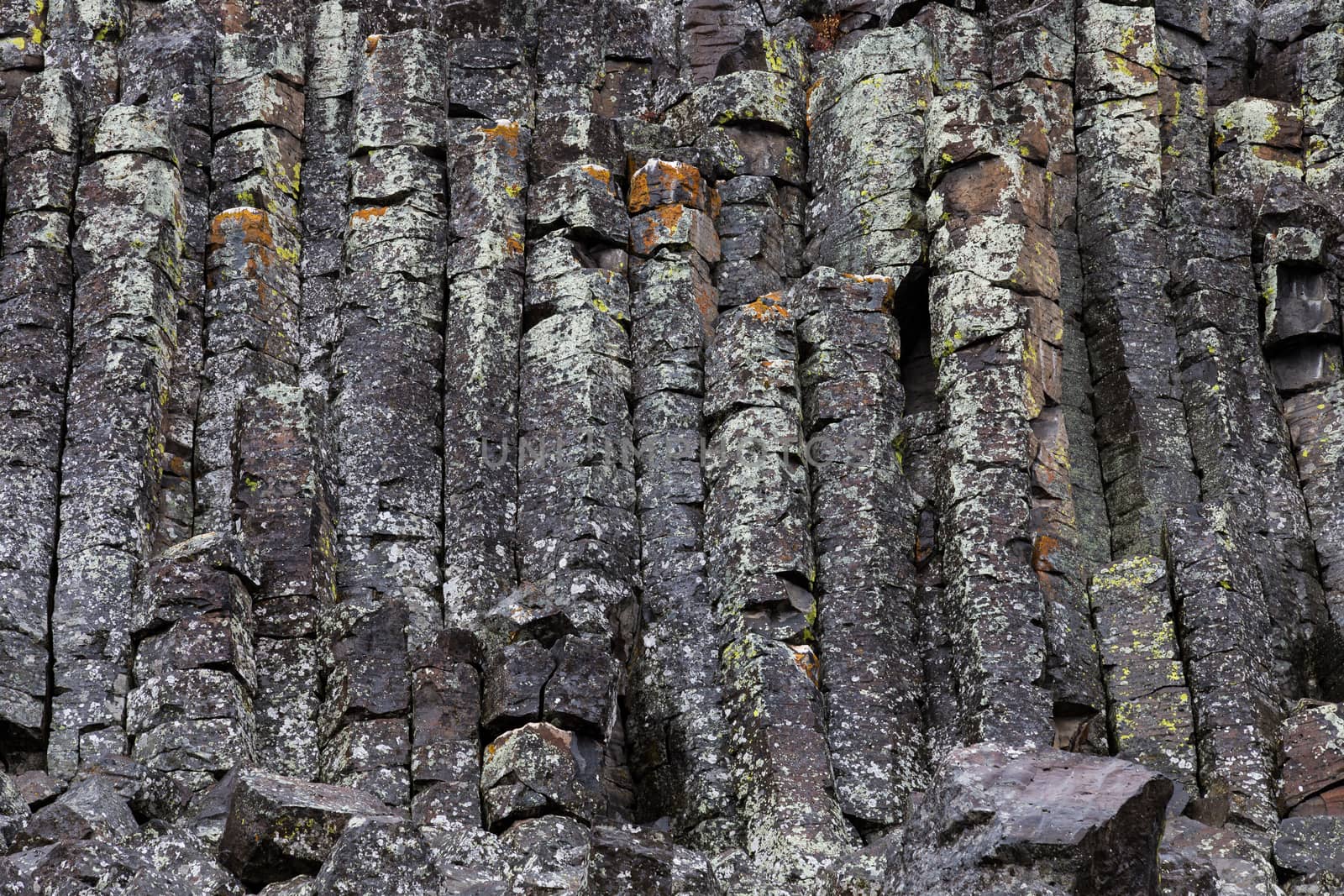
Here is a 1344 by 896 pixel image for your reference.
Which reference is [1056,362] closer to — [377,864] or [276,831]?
[276,831]

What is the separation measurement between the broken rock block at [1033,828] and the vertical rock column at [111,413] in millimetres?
10464

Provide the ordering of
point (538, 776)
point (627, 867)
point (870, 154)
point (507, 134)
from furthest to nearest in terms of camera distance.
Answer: point (870, 154) → point (507, 134) → point (538, 776) → point (627, 867)

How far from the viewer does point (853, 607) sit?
2427 cm

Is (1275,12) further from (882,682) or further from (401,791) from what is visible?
(401,791)

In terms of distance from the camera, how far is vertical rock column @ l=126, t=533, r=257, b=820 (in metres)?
21.9

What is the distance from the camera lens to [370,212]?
1100 inches

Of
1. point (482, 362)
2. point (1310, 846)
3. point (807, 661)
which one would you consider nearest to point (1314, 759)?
point (1310, 846)

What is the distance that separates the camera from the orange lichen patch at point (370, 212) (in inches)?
1097

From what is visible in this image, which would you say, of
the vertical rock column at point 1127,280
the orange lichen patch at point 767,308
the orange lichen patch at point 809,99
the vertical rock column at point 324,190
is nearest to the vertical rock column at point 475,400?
the vertical rock column at point 324,190

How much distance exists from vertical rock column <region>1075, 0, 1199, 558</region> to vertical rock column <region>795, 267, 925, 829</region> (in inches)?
105

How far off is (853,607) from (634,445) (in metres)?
3.23

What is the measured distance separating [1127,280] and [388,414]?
8.75 metres

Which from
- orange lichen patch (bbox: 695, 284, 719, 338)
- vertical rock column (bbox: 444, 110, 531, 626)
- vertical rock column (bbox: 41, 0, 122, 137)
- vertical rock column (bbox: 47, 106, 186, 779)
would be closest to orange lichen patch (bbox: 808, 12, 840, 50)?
vertical rock column (bbox: 444, 110, 531, 626)

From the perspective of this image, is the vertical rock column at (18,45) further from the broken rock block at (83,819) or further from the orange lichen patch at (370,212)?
the broken rock block at (83,819)
